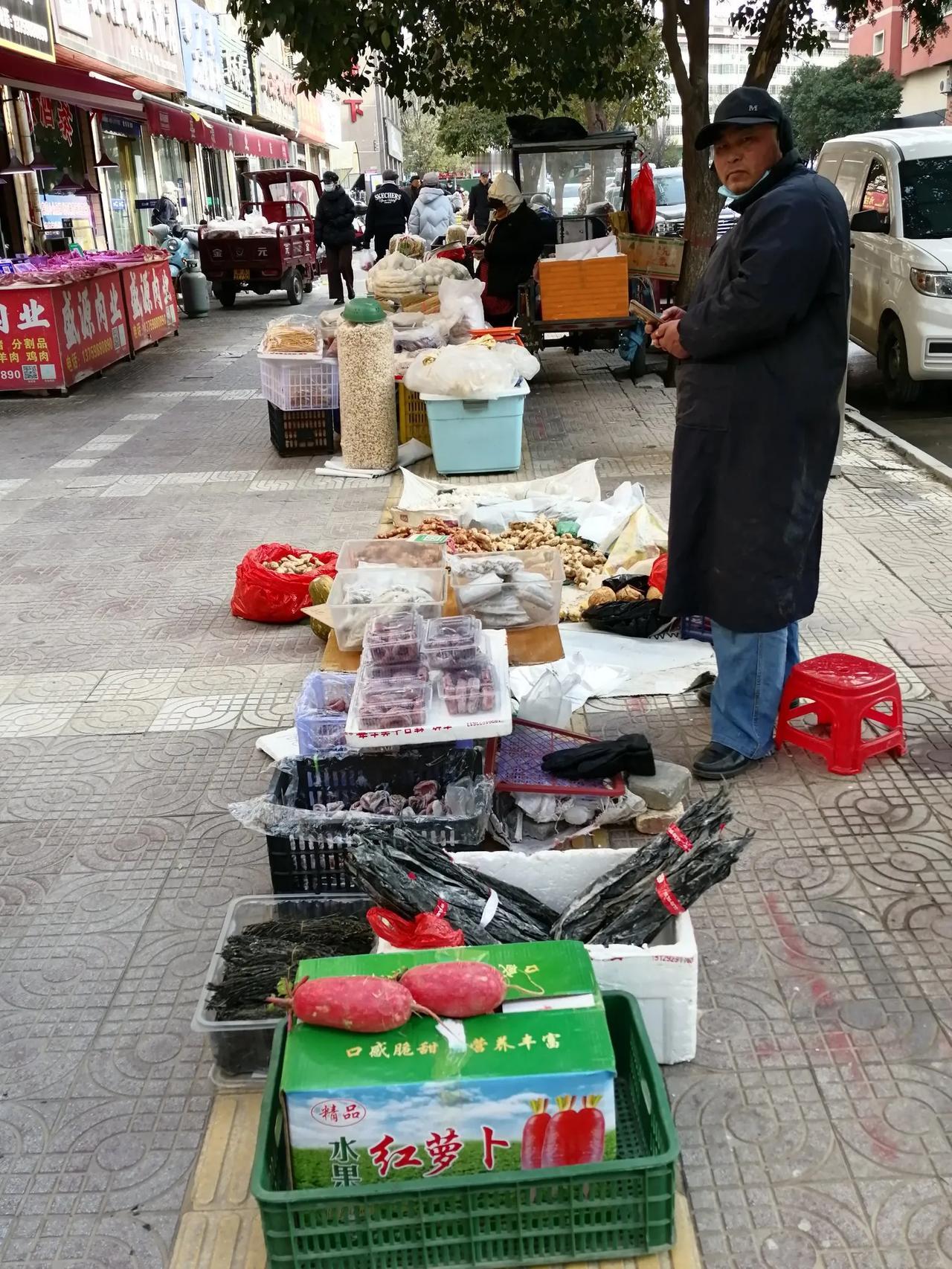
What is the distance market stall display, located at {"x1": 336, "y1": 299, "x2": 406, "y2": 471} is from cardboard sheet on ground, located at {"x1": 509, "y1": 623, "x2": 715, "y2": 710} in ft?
12.3

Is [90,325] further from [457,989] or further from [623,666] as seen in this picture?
[457,989]

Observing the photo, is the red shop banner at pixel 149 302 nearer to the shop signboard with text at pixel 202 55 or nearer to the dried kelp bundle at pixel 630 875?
the shop signboard with text at pixel 202 55

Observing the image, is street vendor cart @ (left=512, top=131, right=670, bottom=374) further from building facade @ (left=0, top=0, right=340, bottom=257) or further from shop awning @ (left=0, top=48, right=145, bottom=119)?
shop awning @ (left=0, top=48, right=145, bottom=119)

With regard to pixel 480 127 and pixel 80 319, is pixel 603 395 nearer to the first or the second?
pixel 80 319

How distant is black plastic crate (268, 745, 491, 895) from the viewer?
3.22m

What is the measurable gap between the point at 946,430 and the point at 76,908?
333 inches

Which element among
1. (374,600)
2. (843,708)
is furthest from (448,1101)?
(374,600)

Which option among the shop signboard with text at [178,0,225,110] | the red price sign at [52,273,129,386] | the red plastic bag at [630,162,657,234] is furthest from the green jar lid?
the shop signboard with text at [178,0,225,110]

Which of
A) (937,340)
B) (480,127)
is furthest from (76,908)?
(480,127)

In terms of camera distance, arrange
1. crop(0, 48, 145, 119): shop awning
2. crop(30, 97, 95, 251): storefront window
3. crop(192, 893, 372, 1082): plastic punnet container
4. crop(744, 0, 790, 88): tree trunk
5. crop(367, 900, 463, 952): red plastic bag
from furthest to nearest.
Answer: crop(30, 97, 95, 251): storefront window < crop(0, 48, 145, 119): shop awning < crop(744, 0, 790, 88): tree trunk < crop(192, 893, 372, 1082): plastic punnet container < crop(367, 900, 463, 952): red plastic bag

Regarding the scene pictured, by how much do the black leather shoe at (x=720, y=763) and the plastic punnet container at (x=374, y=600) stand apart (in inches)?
44.3

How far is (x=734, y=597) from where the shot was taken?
3846 millimetres

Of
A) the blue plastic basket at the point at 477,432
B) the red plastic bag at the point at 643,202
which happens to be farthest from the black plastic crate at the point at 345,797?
the red plastic bag at the point at 643,202

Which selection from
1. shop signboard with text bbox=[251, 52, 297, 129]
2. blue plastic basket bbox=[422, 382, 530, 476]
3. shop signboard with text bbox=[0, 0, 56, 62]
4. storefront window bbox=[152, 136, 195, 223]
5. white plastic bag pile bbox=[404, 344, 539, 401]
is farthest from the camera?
shop signboard with text bbox=[251, 52, 297, 129]
